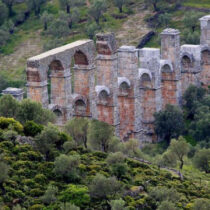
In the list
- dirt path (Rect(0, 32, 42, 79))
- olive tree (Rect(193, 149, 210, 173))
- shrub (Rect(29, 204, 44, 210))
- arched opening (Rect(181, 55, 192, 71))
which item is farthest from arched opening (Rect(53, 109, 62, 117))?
Answer: dirt path (Rect(0, 32, 42, 79))

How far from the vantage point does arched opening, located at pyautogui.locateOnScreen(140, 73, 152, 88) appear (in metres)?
94.3

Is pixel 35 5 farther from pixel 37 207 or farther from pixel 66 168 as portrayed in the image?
pixel 37 207

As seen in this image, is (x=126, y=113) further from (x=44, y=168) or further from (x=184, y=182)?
(x=44, y=168)

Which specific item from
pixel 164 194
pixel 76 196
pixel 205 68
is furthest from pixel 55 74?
pixel 76 196

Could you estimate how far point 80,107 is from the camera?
8888 centimetres

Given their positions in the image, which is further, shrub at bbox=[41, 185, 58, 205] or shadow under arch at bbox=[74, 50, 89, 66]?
shadow under arch at bbox=[74, 50, 89, 66]

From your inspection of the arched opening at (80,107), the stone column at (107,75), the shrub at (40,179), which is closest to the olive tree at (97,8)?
the stone column at (107,75)

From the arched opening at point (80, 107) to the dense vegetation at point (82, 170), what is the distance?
8.88 metres

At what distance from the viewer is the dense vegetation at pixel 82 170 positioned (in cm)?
6022

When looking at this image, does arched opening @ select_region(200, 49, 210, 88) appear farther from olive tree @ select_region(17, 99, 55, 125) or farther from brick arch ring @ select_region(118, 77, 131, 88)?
olive tree @ select_region(17, 99, 55, 125)

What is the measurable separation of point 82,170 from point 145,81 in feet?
101

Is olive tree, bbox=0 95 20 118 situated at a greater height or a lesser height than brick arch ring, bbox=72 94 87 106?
greater

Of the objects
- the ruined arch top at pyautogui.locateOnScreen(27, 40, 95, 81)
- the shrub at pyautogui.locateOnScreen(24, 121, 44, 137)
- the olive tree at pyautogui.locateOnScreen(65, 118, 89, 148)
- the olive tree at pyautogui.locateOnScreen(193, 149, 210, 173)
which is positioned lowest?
the olive tree at pyautogui.locateOnScreen(193, 149, 210, 173)

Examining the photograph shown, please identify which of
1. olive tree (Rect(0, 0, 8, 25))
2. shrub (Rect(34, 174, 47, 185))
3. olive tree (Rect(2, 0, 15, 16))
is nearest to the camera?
shrub (Rect(34, 174, 47, 185))
